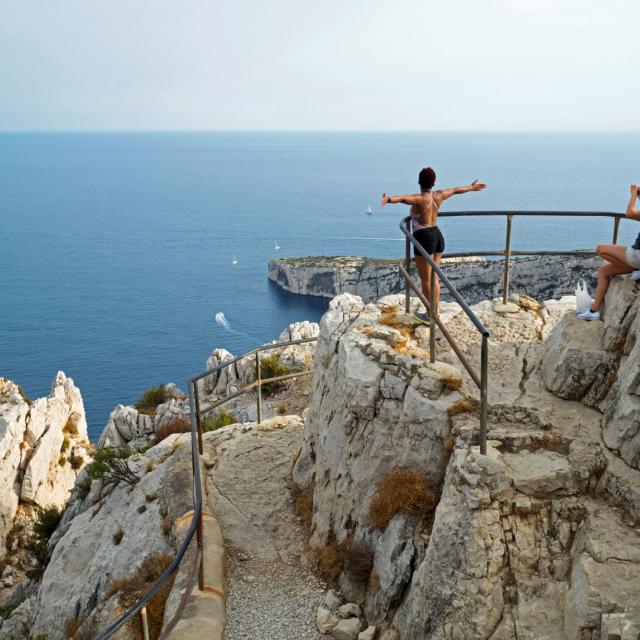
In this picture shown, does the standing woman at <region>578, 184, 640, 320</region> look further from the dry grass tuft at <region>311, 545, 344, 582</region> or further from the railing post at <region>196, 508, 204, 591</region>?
the railing post at <region>196, 508, 204, 591</region>

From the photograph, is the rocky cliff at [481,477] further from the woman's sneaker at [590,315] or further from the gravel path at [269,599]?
the gravel path at [269,599]

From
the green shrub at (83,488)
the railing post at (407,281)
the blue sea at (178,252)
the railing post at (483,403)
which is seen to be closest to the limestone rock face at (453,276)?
the blue sea at (178,252)

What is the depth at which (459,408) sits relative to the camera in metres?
7.23

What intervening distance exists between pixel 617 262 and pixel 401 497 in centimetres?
407

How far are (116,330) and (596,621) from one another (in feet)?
258

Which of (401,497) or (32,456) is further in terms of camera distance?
(32,456)

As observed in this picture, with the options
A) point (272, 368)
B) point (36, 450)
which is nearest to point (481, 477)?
point (272, 368)

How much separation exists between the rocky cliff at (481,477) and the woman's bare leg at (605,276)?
0.15 meters

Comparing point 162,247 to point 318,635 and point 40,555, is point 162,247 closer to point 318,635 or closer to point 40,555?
point 40,555

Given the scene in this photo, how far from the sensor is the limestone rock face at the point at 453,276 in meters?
66.9

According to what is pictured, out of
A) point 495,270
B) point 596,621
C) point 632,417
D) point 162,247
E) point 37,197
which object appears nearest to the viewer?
point 596,621

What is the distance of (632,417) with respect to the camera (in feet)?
20.9

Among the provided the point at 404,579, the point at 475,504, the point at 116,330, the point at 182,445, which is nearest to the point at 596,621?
the point at 475,504

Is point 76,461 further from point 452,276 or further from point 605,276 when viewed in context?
point 452,276
